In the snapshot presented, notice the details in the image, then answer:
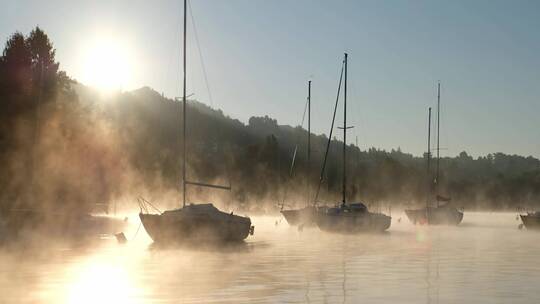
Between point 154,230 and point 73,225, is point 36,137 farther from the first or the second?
point 154,230

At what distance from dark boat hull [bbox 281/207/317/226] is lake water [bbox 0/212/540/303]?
2995 centimetres

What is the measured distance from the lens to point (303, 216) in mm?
85688

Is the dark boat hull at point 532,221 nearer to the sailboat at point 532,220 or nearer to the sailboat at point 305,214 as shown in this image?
the sailboat at point 532,220

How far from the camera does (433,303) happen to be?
25234 mm

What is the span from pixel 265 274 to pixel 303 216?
51721 mm

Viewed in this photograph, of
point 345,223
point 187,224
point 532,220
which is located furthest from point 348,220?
point 532,220

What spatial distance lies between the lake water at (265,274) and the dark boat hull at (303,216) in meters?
29.9

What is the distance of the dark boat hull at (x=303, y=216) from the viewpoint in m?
84.4

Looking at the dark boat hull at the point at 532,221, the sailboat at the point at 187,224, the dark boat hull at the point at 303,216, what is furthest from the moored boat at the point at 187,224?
the dark boat hull at the point at 532,221

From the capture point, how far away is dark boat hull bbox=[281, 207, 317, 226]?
84.4 m

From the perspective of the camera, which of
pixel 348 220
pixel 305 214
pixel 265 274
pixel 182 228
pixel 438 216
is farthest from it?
pixel 438 216

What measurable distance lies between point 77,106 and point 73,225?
61.1 feet

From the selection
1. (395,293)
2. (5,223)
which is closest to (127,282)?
(395,293)

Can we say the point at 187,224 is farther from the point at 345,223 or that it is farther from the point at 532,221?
the point at 532,221
